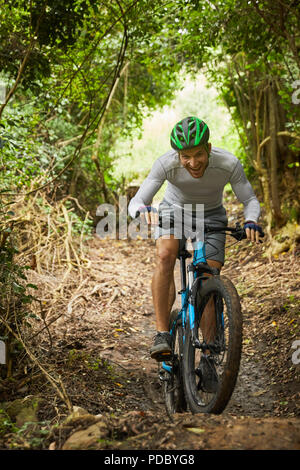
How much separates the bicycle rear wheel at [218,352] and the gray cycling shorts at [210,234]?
1.07ft

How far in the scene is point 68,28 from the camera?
13.9 ft

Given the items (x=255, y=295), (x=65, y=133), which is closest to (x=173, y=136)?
(x=255, y=295)

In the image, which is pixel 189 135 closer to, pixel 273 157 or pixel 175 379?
pixel 175 379

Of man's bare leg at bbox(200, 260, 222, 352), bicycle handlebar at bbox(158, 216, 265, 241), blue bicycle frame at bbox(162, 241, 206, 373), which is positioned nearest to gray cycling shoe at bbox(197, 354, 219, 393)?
man's bare leg at bbox(200, 260, 222, 352)

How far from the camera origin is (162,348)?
367 cm

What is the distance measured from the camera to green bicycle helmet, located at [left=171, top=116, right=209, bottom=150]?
11.2 ft

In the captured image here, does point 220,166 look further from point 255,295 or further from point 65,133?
point 65,133

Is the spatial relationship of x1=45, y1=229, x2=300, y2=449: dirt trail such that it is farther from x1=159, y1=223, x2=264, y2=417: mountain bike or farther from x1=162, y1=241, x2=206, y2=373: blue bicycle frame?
x1=162, y1=241, x2=206, y2=373: blue bicycle frame

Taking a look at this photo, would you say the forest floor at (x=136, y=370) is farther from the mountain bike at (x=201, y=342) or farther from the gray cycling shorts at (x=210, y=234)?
the gray cycling shorts at (x=210, y=234)

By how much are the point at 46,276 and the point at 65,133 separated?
14.6 ft

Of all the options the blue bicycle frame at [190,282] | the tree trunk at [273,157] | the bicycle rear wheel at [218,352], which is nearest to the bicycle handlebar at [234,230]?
the blue bicycle frame at [190,282]

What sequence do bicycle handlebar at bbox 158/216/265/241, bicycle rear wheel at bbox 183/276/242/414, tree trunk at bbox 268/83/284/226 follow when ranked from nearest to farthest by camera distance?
bicycle rear wheel at bbox 183/276/242/414 → bicycle handlebar at bbox 158/216/265/241 → tree trunk at bbox 268/83/284/226

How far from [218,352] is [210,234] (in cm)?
91

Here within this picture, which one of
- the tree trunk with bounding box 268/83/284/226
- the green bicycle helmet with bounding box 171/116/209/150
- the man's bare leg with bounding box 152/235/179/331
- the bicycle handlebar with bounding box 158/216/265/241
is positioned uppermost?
the tree trunk with bounding box 268/83/284/226
